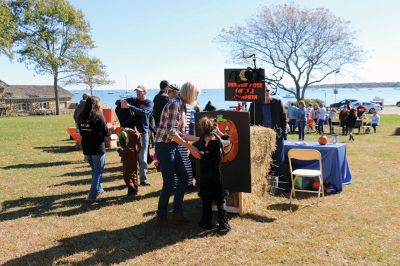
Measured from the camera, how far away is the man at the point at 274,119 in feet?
23.1

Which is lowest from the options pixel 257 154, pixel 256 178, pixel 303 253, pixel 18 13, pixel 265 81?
pixel 303 253

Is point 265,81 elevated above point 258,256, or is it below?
above

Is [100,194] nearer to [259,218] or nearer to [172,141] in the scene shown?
[172,141]

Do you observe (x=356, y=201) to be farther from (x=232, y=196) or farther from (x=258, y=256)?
(x=258, y=256)

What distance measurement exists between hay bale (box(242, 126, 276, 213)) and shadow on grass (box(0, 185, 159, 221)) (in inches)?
70.2

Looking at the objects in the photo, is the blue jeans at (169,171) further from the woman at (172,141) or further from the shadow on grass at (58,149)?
the shadow on grass at (58,149)

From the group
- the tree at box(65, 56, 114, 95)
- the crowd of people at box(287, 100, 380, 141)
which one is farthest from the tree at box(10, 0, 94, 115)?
the crowd of people at box(287, 100, 380, 141)

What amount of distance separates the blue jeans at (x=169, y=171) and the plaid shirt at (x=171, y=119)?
12 cm

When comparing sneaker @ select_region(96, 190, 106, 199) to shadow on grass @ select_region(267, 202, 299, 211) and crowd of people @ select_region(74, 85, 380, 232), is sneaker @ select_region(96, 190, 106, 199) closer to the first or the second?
crowd of people @ select_region(74, 85, 380, 232)

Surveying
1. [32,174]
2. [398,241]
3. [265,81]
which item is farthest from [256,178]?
[32,174]

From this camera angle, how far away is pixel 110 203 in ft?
20.9

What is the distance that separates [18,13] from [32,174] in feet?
147

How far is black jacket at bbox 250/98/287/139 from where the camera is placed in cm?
705

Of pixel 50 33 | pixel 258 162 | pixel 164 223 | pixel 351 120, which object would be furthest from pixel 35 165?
pixel 50 33
